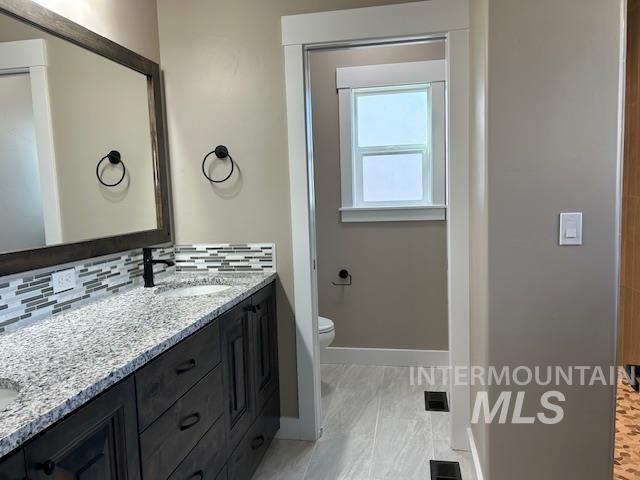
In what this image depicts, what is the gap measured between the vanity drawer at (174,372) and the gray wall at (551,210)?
1.04 m

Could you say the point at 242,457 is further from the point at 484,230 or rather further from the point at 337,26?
the point at 337,26

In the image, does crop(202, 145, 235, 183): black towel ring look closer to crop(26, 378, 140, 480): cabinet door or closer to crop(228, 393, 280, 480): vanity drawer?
crop(228, 393, 280, 480): vanity drawer

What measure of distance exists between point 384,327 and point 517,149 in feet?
6.56

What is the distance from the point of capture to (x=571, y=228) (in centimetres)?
161

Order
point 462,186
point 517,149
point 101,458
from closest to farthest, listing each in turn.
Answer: point 101,458 < point 517,149 < point 462,186

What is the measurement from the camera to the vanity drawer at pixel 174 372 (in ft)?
4.02

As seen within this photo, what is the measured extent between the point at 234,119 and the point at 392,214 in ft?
4.56

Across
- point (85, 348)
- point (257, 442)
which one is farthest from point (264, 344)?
point (85, 348)

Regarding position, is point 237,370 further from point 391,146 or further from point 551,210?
point 391,146

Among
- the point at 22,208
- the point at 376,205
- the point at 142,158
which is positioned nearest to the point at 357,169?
the point at 376,205

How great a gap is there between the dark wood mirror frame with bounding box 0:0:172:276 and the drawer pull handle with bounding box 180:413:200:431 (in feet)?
2.38

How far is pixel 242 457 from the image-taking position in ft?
6.19

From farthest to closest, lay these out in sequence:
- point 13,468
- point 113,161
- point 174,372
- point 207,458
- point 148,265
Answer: point 148,265, point 113,161, point 207,458, point 174,372, point 13,468

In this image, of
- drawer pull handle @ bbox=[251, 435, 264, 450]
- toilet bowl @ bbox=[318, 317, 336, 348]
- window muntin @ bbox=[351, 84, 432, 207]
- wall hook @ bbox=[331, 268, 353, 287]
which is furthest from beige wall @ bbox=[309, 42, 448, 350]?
drawer pull handle @ bbox=[251, 435, 264, 450]
